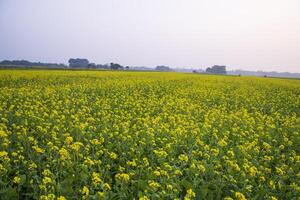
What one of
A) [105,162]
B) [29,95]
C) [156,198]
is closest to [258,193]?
[156,198]

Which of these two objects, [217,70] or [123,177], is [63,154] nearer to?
[123,177]

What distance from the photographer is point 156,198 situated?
4.06 m

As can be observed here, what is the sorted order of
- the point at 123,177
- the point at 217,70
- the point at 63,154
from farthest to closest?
1. the point at 217,70
2. the point at 63,154
3. the point at 123,177

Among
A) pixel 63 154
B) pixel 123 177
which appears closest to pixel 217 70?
pixel 63 154

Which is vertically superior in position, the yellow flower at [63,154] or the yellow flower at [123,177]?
the yellow flower at [63,154]

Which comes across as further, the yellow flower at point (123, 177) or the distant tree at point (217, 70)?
the distant tree at point (217, 70)

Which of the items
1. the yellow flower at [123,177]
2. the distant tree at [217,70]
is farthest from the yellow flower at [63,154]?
the distant tree at [217,70]

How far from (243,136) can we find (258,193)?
134 inches

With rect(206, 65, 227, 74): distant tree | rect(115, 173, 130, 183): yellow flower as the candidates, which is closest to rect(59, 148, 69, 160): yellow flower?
rect(115, 173, 130, 183): yellow flower

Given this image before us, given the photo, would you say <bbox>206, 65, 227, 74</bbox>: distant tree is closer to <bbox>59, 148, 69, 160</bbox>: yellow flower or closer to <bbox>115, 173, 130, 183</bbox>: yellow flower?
<bbox>59, 148, 69, 160</bbox>: yellow flower

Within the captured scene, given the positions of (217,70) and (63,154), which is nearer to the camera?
(63,154)

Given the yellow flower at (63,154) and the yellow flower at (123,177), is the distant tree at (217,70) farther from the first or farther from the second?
the yellow flower at (123,177)

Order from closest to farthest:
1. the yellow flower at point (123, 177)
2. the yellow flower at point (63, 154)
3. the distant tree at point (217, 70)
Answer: the yellow flower at point (123, 177) → the yellow flower at point (63, 154) → the distant tree at point (217, 70)

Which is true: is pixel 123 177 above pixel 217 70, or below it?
below
